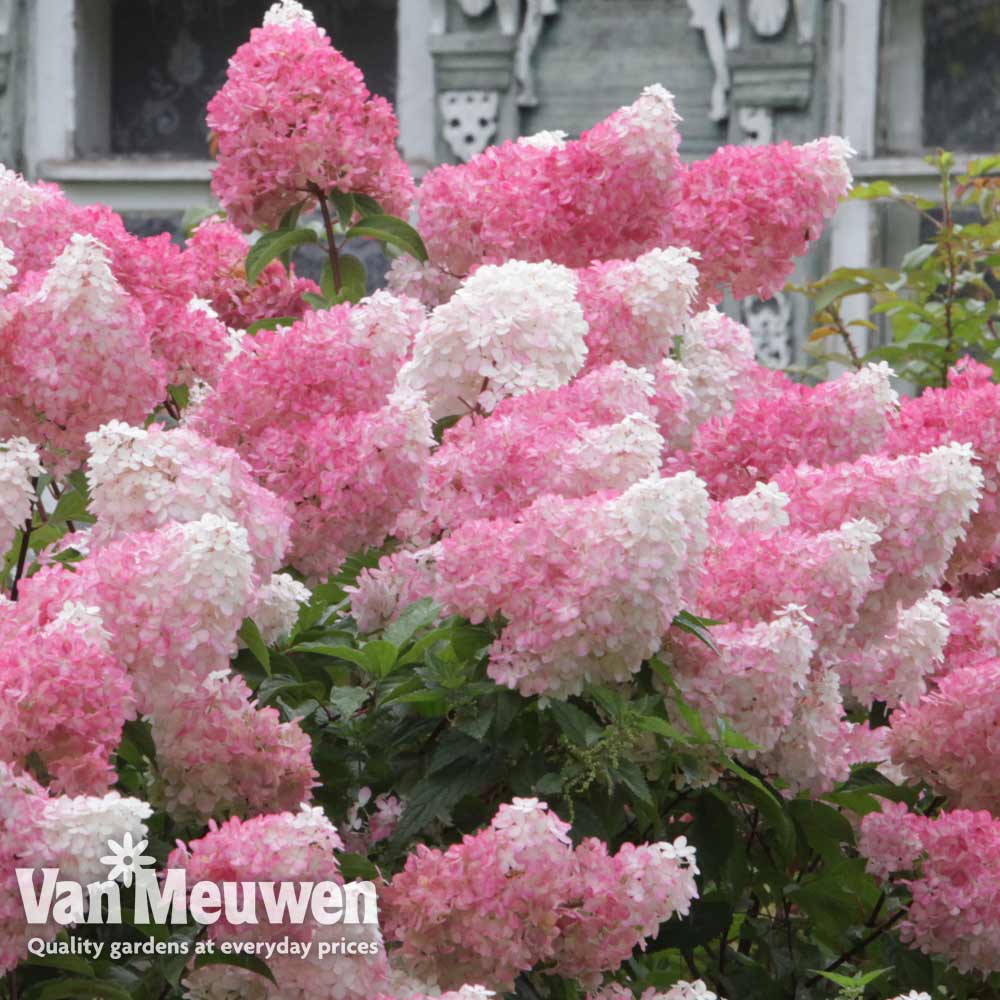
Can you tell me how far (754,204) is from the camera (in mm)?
2072

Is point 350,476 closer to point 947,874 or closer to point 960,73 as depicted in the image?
point 947,874

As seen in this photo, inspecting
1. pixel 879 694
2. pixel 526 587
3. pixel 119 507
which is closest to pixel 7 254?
pixel 119 507

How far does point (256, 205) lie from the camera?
7.15ft

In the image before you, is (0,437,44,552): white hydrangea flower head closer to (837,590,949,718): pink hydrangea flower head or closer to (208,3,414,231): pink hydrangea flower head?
(208,3,414,231): pink hydrangea flower head

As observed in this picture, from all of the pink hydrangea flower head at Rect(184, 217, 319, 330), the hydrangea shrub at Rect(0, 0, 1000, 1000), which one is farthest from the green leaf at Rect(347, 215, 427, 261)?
the pink hydrangea flower head at Rect(184, 217, 319, 330)

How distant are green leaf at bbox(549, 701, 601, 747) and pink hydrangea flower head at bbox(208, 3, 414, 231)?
2.76 ft

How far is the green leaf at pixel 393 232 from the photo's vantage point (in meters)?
2.14

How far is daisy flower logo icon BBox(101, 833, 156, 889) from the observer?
1.31 metres

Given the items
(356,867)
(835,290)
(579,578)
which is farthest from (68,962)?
(835,290)

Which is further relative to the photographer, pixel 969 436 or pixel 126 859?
pixel 969 436

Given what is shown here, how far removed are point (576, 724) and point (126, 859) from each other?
36 centimetres

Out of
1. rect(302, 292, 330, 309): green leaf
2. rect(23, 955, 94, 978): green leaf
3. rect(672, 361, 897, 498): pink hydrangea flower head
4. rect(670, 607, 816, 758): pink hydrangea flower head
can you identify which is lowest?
rect(23, 955, 94, 978): green leaf

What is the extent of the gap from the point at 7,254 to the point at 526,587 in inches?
24.6

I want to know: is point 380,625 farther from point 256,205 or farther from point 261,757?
point 256,205
